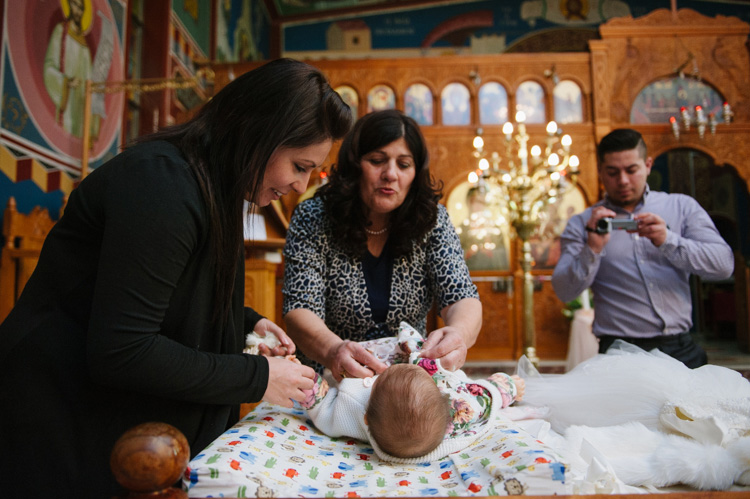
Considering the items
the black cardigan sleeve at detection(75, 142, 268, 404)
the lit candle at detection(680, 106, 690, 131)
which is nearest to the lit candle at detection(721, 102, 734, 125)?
the lit candle at detection(680, 106, 690, 131)

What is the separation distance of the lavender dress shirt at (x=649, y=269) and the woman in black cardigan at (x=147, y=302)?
1908mm

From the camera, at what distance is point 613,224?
2488 millimetres

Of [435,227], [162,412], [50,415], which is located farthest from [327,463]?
[435,227]

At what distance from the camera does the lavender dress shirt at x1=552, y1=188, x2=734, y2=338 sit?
2.49 meters

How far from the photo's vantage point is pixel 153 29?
7379mm

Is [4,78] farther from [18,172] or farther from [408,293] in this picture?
[408,293]

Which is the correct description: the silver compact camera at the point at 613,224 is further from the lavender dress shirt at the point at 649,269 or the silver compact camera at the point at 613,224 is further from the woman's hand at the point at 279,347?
the woman's hand at the point at 279,347

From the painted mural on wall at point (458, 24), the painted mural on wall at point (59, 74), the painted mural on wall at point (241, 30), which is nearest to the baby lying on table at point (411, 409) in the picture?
the painted mural on wall at point (59, 74)

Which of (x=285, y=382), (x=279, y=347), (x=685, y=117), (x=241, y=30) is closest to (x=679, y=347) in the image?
(x=279, y=347)

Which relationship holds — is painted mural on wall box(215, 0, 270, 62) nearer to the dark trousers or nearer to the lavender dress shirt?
the lavender dress shirt

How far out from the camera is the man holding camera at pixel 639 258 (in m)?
2.46

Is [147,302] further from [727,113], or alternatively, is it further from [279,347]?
[727,113]

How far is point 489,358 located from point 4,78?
730 cm

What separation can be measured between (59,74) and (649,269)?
17.3 ft
